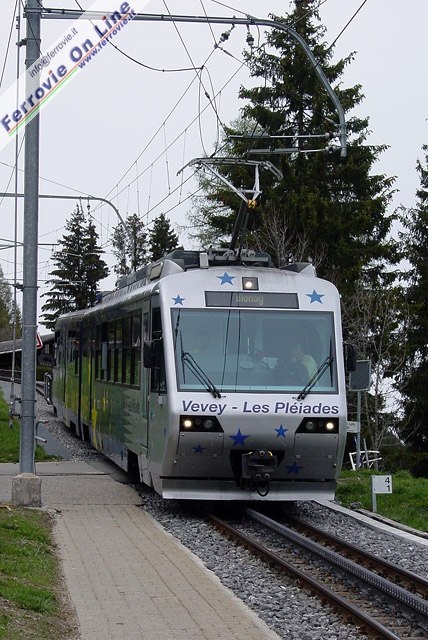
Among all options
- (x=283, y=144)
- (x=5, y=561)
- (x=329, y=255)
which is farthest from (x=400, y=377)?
(x=5, y=561)

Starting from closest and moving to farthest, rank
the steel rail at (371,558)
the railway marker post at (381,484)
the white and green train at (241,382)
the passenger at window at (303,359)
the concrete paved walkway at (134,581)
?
the concrete paved walkway at (134,581)
the steel rail at (371,558)
the white and green train at (241,382)
the passenger at window at (303,359)
the railway marker post at (381,484)

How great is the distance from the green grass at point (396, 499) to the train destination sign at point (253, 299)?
3283 mm

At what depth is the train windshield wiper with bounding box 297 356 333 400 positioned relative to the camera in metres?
14.1

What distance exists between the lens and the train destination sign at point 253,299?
576 inches

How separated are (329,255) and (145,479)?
77.7 ft

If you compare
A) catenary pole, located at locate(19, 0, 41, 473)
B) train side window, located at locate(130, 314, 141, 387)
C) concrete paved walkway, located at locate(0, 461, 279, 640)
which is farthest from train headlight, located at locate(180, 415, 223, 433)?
train side window, located at locate(130, 314, 141, 387)

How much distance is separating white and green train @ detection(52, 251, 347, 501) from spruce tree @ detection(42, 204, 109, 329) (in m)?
67.0

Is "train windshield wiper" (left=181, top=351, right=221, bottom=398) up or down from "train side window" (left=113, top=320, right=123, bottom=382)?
down

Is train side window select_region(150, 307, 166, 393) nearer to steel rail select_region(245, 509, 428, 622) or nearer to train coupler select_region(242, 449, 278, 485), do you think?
train coupler select_region(242, 449, 278, 485)

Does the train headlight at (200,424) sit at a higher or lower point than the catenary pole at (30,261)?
lower

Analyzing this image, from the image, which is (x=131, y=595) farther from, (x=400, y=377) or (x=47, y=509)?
(x=400, y=377)

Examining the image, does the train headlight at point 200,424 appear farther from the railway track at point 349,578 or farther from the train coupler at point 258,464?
the railway track at point 349,578

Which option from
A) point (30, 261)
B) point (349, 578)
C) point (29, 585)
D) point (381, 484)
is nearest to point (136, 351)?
point (30, 261)

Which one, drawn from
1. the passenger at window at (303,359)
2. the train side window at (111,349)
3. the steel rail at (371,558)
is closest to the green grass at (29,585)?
the steel rail at (371,558)
